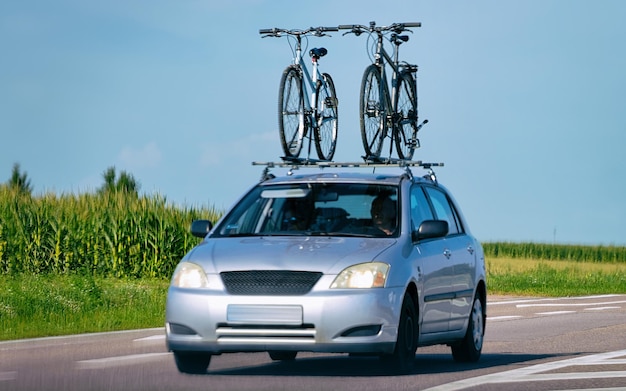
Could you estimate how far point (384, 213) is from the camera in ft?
39.1

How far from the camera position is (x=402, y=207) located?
39.0 ft

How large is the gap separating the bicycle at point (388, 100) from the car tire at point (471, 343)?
16.8ft

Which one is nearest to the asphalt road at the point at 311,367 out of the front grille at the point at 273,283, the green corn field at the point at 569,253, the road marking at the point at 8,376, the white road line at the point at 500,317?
the road marking at the point at 8,376

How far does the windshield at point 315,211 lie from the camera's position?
11.7 metres

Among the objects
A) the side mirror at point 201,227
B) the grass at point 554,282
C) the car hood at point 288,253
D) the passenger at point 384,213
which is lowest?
the grass at point 554,282

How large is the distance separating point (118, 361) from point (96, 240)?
942 inches

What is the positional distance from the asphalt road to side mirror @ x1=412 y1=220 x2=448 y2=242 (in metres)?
1.20

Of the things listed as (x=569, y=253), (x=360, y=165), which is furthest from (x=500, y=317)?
(x=569, y=253)

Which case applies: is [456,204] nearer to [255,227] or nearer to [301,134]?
[255,227]

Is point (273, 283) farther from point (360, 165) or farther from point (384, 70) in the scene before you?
point (384, 70)

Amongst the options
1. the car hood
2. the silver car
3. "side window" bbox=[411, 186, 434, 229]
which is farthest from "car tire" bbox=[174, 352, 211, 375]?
"side window" bbox=[411, 186, 434, 229]

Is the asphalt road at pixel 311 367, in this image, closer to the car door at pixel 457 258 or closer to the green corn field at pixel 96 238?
the car door at pixel 457 258

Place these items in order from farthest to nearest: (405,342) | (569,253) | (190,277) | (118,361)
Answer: (569,253), (118,361), (405,342), (190,277)

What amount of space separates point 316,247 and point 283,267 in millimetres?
474
